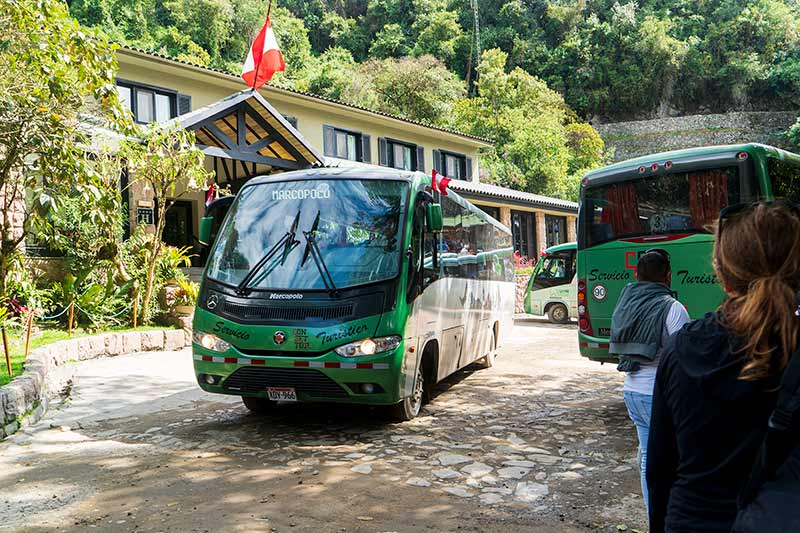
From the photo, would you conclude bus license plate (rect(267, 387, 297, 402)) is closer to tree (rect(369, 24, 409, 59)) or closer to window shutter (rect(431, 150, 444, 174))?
window shutter (rect(431, 150, 444, 174))

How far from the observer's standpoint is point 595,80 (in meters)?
57.5

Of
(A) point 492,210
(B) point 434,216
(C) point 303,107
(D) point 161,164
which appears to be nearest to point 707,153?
(B) point 434,216

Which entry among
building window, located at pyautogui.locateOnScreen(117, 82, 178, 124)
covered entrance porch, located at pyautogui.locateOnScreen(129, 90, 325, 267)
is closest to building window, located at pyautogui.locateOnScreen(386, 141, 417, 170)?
covered entrance porch, located at pyautogui.locateOnScreen(129, 90, 325, 267)

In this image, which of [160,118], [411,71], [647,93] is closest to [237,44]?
[411,71]

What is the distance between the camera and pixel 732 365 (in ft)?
5.66

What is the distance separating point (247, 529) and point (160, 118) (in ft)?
59.4

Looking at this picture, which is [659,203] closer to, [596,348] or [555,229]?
[596,348]

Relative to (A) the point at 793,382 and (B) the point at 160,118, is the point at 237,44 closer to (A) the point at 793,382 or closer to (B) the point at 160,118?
(B) the point at 160,118

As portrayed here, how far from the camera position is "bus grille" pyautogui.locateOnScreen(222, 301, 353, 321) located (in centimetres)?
662

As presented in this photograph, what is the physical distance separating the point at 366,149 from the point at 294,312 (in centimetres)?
2079

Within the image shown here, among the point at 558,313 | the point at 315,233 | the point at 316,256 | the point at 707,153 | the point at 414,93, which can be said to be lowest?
the point at 558,313

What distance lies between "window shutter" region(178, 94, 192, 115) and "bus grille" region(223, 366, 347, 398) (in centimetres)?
1597

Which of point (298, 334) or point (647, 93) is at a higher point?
point (647, 93)

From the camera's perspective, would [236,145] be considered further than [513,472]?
Yes
